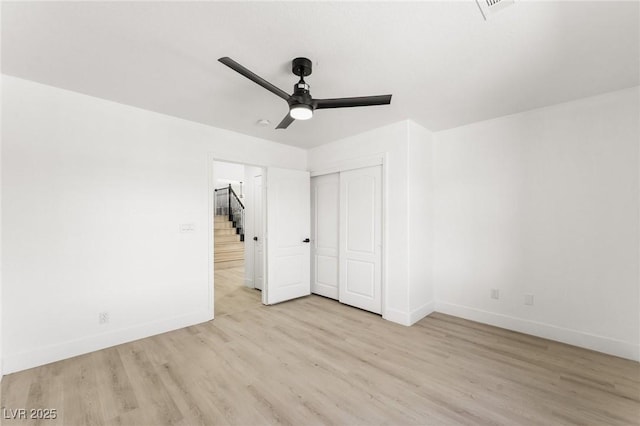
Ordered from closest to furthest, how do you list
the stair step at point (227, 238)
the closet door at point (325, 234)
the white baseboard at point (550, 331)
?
the white baseboard at point (550, 331) → the closet door at point (325, 234) → the stair step at point (227, 238)

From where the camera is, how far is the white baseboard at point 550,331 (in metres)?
2.70

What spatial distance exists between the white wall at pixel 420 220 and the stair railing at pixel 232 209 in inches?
280

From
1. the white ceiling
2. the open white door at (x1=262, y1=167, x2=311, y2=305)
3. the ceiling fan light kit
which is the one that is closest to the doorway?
the open white door at (x1=262, y1=167, x2=311, y2=305)

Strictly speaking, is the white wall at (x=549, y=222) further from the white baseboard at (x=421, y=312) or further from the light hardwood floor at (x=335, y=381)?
the light hardwood floor at (x=335, y=381)

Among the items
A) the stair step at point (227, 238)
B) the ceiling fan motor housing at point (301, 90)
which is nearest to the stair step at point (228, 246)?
the stair step at point (227, 238)

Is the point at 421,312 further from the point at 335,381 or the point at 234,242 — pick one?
the point at 234,242

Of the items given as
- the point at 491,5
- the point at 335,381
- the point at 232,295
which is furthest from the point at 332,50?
the point at 232,295

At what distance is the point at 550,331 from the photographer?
3105mm

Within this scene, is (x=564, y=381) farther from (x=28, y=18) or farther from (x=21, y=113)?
(x=21, y=113)

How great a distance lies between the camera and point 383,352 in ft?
9.25

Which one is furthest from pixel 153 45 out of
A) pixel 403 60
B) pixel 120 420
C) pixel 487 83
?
pixel 487 83

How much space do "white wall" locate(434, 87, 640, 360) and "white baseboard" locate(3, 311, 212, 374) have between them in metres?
3.62

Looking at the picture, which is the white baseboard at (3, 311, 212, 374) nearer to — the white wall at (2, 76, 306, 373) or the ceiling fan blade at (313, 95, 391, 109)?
the white wall at (2, 76, 306, 373)

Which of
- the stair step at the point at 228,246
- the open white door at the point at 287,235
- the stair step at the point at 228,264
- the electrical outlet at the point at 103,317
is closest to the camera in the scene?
the electrical outlet at the point at 103,317
